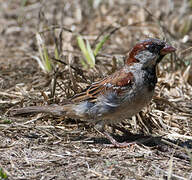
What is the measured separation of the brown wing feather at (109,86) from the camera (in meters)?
4.05

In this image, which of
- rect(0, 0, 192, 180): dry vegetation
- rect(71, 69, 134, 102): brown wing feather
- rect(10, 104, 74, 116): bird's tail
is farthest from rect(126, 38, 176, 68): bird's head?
rect(10, 104, 74, 116): bird's tail

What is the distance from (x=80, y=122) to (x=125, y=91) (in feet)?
3.16

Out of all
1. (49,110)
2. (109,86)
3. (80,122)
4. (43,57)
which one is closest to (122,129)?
(80,122)

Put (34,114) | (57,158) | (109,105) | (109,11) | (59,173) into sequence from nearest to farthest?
(59,173) → (57,158) → (109,105) → (34,114) → (109,11)

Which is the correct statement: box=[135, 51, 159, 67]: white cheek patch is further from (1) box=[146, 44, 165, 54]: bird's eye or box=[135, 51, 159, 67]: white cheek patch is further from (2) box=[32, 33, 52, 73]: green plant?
(2) box=[32, 33, 52, 73]: green plant

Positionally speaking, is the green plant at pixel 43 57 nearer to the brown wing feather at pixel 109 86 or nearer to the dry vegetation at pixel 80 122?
the dry vegetation at pixel 80 122

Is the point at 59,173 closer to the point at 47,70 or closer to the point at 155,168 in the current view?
the point at 155,168

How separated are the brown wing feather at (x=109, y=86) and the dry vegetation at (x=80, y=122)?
450mm

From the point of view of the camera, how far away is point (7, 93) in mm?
5117

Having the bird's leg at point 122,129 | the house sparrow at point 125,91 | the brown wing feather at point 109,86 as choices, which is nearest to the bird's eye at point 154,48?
the house sparrow at point 125,91

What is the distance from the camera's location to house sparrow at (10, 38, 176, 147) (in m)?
4.01

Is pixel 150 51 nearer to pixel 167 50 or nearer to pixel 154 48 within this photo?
pixel 154 48

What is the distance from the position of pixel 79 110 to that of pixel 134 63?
813 mm

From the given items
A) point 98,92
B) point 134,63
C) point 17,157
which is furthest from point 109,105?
point 17,157
